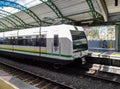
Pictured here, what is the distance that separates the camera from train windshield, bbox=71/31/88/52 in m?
10.1

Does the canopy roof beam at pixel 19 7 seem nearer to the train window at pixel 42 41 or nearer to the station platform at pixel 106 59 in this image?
the train window at pixel 42 41

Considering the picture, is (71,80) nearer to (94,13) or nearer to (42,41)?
(42,41)

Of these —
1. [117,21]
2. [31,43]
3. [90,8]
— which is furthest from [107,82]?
[90,8]

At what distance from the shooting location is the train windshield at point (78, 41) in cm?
1009

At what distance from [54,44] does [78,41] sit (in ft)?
5.38

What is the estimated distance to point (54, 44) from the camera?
34.3 ft

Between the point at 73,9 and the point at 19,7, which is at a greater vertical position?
the point at 19,7

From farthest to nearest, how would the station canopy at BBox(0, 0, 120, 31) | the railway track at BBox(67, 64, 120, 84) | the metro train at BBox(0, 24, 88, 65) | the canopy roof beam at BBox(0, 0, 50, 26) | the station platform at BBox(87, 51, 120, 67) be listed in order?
the canopy roof beam at BBox(0, 0, 50, 26) → the station canopy at BBox(0, 0, 120, 31) → the station platform at BBox(87, 51, 120, 67) → the metro train at BBox(0, 24, 88, 65) → the railway track at BBox(67, 64, 120, 84)

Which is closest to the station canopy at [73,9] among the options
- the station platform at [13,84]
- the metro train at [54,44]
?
the metro train at [54,44]

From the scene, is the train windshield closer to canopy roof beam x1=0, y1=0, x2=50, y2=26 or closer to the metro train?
the metro train

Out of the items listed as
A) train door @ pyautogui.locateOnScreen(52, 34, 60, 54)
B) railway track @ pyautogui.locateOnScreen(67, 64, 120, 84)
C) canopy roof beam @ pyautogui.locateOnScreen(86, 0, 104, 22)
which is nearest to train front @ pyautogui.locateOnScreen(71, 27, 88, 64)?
railway track @ pyautogui.locateOnScreen(67, 64, 120, 84)

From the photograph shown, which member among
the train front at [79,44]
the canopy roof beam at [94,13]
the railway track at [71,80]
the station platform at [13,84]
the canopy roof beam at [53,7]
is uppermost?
the canopy roof beam at [53,7]

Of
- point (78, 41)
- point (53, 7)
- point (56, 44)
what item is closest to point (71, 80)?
point (56, 44)

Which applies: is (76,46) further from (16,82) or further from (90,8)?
(90,8)
